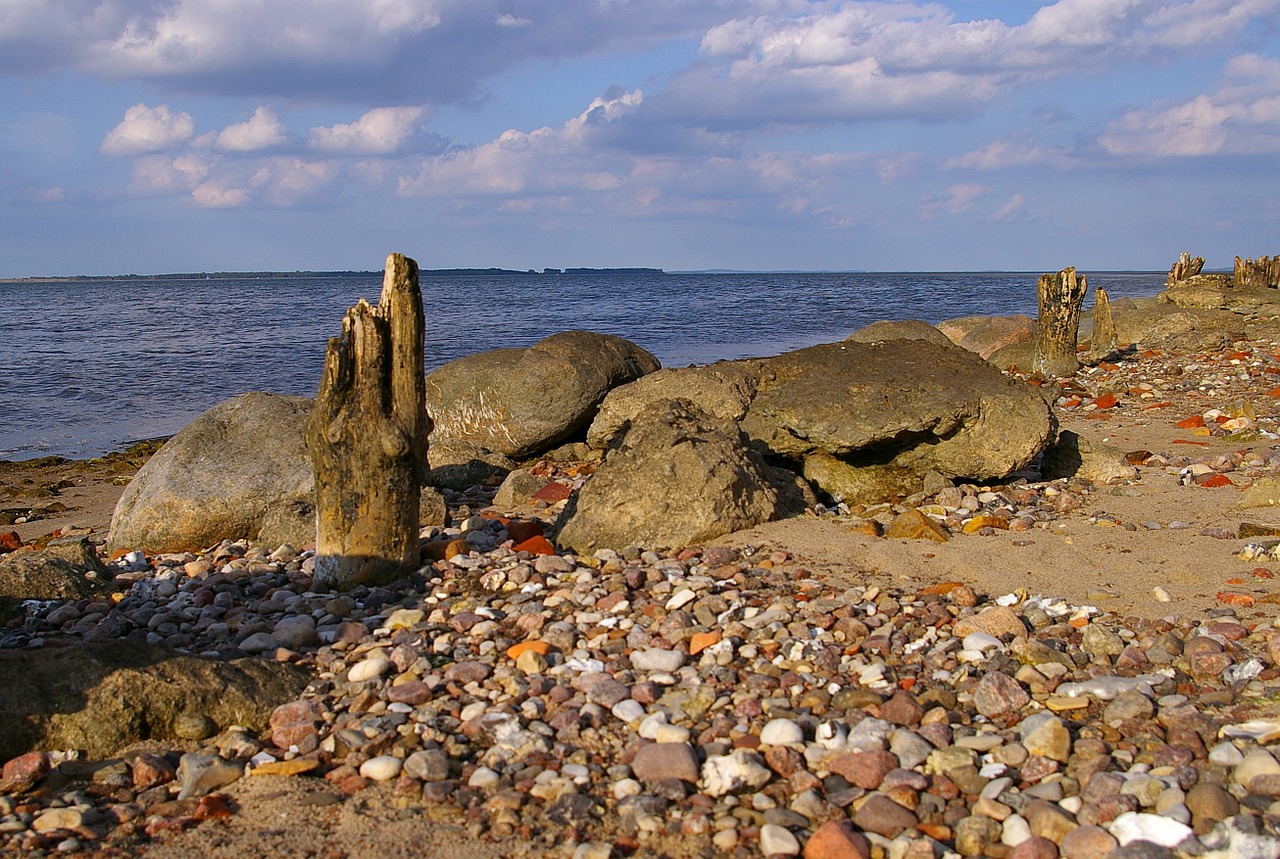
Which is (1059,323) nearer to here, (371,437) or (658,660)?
(371,437)

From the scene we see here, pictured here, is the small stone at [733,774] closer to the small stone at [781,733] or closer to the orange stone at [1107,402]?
the small stone at [781,733]

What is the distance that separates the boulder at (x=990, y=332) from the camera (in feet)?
74.9

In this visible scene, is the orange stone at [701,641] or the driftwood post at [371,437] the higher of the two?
the driftwood post at [371,437]

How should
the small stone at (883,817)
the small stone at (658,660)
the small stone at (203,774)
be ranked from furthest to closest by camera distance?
the small stone at (658,660) < the small stone at (203,774) < the small stone at (883,817)

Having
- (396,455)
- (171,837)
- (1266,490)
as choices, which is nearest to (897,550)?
(1266,490)

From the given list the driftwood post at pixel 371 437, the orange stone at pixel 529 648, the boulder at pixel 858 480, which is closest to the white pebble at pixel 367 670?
the orange stone at pixel 529 648

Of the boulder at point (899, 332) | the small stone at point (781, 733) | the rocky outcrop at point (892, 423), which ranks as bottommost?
the small stone at point (781, 733)

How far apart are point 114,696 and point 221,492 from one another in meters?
4.04

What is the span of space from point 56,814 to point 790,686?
3.05 meters

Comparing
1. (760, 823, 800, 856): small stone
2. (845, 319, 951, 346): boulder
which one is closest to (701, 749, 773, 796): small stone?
(760, 823, 800, 856): small stone

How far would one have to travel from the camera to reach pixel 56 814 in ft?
12.3

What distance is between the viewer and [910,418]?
811 centimetres

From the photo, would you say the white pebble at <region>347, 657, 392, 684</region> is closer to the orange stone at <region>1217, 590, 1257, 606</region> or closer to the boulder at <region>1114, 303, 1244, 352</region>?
the orange stone at <region>1217, 590, 1257, 606</region>

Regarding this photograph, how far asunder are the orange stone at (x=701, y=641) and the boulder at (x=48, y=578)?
3983 mm
